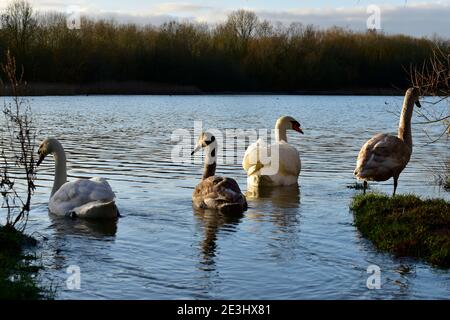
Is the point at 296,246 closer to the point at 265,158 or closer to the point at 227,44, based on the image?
the point at 265,158

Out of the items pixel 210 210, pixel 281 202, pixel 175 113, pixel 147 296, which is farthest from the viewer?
pixel 175 113

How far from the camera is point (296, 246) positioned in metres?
9.14

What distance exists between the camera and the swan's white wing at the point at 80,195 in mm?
10812

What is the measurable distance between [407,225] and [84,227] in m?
4.35

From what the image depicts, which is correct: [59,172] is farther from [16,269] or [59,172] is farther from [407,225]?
[407,225]

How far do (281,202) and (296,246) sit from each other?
3719mm

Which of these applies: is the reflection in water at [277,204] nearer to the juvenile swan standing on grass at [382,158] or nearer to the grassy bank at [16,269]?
the juvenile swan standing on grass at [382,158]

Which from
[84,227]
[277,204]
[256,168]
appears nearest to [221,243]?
[84,227]

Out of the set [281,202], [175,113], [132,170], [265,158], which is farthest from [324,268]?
[175,113]

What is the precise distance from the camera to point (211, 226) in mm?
10586

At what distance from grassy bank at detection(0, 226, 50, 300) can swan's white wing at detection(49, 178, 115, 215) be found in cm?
203

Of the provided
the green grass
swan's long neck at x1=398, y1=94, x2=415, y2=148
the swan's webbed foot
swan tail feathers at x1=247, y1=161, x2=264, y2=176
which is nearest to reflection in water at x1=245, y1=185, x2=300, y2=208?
swan tail feathers at x1=247, y1=161, x2=264, y2=176

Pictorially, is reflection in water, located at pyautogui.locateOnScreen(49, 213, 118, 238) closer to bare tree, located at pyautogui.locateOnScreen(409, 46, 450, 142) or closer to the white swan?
the white swan
